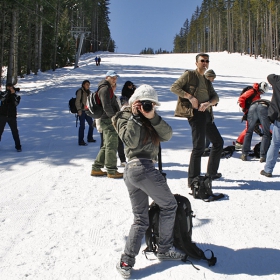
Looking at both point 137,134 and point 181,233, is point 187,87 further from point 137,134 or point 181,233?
point 181,233

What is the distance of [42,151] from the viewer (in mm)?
8453

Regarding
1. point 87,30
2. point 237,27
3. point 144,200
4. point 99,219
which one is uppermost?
point 237,27

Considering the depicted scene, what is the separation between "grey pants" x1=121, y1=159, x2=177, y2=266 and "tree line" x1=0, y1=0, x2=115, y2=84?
60.2 feet

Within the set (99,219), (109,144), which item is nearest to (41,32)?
(109,144)

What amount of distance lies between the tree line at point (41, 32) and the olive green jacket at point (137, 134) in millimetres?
18142

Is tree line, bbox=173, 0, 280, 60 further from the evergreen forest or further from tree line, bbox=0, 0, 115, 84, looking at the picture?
tree line, bbox=0, 0, 115, 84

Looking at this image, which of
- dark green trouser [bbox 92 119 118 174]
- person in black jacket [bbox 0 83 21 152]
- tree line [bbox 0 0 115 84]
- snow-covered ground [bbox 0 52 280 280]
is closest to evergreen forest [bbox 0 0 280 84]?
tree line [bbox 0 0 115 84]

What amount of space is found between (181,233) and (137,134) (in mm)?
1172

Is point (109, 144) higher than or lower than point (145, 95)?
lower

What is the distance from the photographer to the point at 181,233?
11.1 feet

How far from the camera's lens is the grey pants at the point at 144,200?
9.93 feet

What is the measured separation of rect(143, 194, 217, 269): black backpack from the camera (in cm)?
333

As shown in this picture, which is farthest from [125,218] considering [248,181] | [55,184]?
[248,181]

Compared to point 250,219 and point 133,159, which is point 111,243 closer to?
point 133,159
